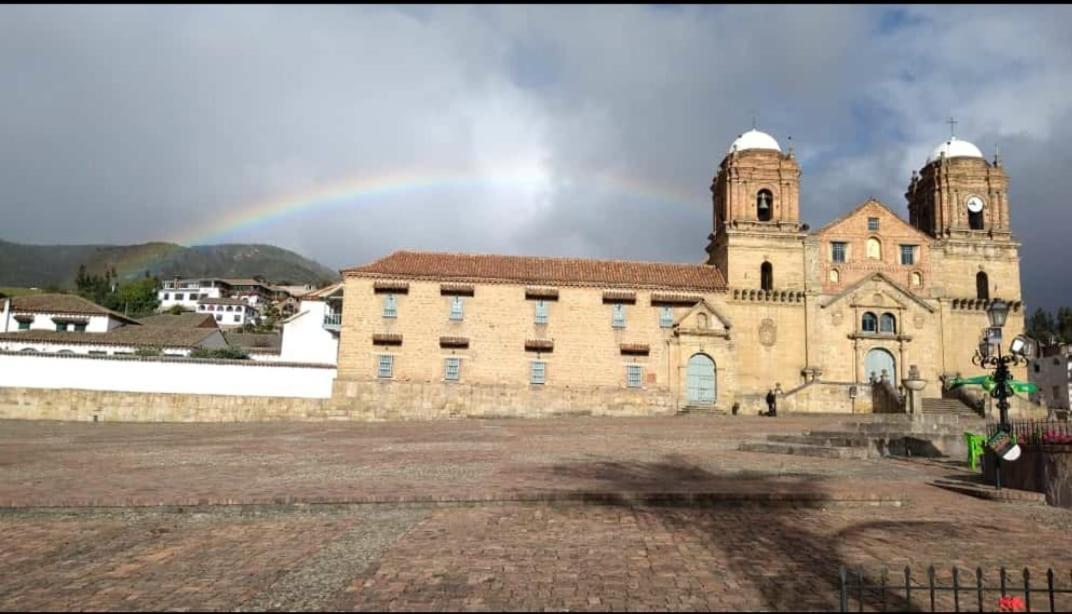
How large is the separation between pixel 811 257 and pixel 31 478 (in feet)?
125

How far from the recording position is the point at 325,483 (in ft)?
39.5

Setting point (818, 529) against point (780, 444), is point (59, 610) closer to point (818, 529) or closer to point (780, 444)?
point (818, 529)

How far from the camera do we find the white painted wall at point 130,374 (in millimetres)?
32875

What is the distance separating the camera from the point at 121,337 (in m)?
47.3

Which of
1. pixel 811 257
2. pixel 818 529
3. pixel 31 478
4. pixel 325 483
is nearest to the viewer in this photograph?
pixel 818 529

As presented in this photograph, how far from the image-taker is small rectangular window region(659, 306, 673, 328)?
38.6 meters

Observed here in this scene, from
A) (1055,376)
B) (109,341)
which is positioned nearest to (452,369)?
(109,341)

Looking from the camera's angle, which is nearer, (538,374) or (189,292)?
(538,374)

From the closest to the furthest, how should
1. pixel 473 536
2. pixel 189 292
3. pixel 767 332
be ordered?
pixel 473 536, pixel 767 332, pixel 189 292

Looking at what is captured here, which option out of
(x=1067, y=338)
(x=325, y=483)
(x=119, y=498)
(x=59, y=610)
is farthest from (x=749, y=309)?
(x=1067, y=338)

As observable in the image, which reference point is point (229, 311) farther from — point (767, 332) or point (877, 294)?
point (877, 294)

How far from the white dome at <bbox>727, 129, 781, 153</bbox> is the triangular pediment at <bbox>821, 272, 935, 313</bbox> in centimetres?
955

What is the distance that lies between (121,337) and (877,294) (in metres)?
46.7

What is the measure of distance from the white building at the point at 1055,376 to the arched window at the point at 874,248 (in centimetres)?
3498
